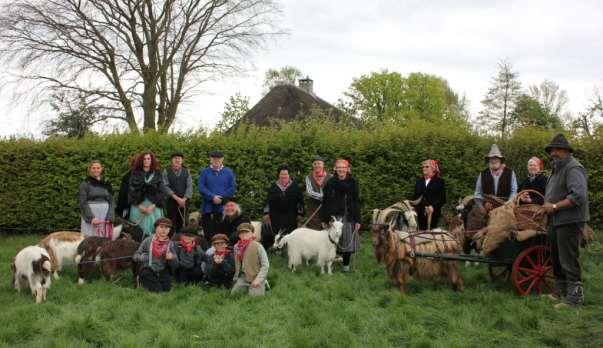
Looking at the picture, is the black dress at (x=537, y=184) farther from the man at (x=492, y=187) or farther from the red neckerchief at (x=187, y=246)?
the red neckerchief at (x=187, y=246)

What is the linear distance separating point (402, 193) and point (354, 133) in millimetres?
1861

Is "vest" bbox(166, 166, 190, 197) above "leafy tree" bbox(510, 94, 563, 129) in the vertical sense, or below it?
below

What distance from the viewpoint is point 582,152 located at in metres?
A: 11.9

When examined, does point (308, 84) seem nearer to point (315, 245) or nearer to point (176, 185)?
point (176, 185)

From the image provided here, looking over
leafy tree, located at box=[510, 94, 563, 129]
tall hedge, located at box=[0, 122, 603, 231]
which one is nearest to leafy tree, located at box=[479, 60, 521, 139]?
leafy tree, located at box=[510, 94, 563, 129]

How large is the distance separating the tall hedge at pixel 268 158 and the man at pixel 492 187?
3621 millimetres

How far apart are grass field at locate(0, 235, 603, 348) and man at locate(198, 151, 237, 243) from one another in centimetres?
198

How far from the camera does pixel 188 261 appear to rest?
7.77 meters

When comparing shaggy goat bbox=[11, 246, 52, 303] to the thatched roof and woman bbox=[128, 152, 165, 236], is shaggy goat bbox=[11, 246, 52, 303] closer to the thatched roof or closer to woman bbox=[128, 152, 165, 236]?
woman bbox=[128, 152, 165, 236]

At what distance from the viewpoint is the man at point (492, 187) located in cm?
818

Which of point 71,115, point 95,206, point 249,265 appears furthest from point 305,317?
point 71,115

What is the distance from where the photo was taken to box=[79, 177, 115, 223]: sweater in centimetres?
870

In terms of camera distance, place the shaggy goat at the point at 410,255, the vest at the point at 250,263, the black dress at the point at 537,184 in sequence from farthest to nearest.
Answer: the black dress at the point at 537,184, the vest at the point at 250,263, the shaggy goat at the point at 410,255

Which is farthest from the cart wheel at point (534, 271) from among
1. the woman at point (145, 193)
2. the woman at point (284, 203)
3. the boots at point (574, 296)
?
the woman at point (145, 193)
